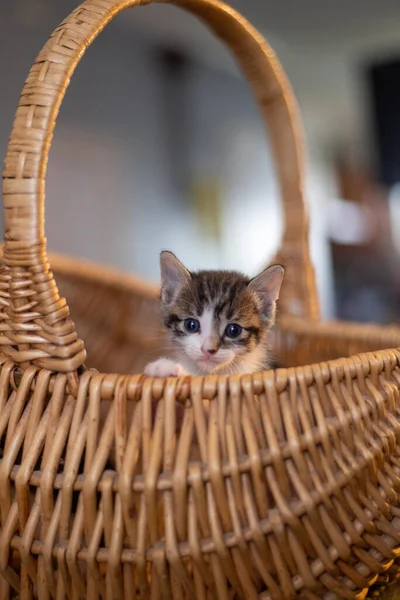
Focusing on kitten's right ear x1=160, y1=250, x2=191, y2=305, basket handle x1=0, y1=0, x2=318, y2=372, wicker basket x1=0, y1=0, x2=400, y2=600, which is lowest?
wicker basket x1=0, y1=0, x2=400, y2=600

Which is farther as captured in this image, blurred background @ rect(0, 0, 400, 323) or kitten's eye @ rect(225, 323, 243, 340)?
blurred background @ rect(0, 0, 400, 323)

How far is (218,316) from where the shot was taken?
105cm

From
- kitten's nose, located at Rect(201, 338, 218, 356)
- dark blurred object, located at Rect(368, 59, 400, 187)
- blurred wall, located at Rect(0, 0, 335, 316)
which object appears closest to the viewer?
kitten's nose, located at Rect(201, 338, 218, 356)

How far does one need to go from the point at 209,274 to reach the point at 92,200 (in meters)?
2.20

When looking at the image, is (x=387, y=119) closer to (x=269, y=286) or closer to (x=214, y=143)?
(x=214, y=143)

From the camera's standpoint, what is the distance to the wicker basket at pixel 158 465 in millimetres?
608

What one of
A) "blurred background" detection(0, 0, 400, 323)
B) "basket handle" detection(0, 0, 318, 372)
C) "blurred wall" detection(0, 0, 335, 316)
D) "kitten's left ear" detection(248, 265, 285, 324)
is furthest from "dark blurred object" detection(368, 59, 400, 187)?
"basket handle" detection(0, 0, 318, 372)

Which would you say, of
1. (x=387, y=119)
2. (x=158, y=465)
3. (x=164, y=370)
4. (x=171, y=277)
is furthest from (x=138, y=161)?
(x=158, y=465)

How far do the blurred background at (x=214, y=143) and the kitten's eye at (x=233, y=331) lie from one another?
2.02 metres

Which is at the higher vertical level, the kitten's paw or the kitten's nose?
the kitten's paw

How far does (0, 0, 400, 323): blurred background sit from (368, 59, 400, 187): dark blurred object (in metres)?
0.01

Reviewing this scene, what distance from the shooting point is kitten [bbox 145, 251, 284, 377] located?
1018 millimetres

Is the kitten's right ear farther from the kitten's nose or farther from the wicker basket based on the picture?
the wicker basket

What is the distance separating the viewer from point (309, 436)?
25.0 inches
